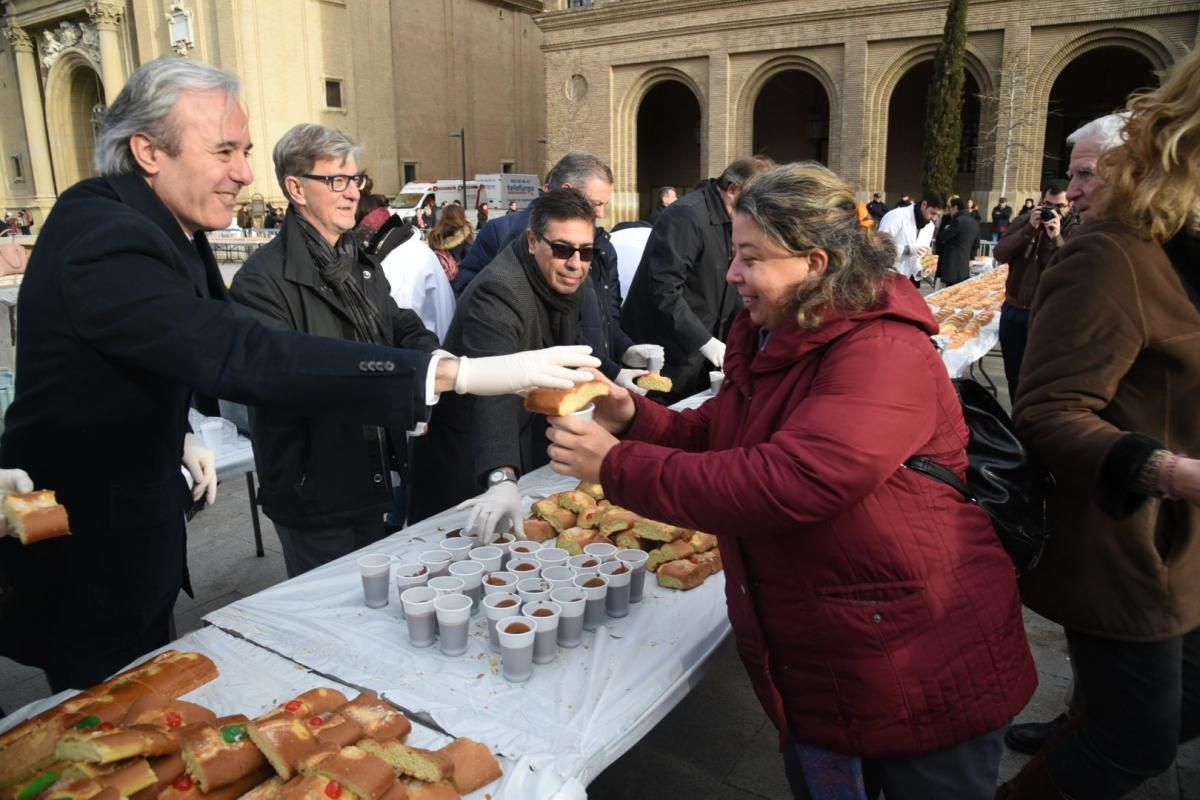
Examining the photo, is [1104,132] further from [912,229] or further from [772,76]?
[772,76]

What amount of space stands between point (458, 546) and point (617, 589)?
0.57 m

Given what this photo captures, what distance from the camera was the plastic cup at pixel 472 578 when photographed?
2.17 m

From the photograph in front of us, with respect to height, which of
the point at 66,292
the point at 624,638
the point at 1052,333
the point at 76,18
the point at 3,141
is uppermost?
the point at 76,18

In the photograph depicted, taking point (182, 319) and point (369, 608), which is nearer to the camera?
point (182, 319)

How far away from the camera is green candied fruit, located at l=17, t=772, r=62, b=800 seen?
1362mm

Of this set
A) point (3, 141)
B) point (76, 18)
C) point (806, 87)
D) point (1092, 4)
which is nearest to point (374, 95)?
point (76, 18)

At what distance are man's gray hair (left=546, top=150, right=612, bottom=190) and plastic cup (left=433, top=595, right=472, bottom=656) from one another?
338cm

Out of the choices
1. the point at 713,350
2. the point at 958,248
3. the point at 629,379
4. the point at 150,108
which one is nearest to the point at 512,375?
the point at 150,108

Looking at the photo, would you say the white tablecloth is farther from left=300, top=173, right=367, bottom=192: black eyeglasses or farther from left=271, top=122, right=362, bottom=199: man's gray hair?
left=271, top=122, right=362, bottom=199: man's gray hair

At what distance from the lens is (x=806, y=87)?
103 ft

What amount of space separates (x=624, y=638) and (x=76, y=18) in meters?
44.5

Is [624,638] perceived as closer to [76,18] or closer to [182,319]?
[182,319]

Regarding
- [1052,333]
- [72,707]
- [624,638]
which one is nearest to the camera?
[72,707]

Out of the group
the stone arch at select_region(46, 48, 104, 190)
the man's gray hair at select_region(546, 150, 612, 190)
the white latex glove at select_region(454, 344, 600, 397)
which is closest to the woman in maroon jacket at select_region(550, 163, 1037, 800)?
the white latex glove at select_region(454, 344, 600, 397)
